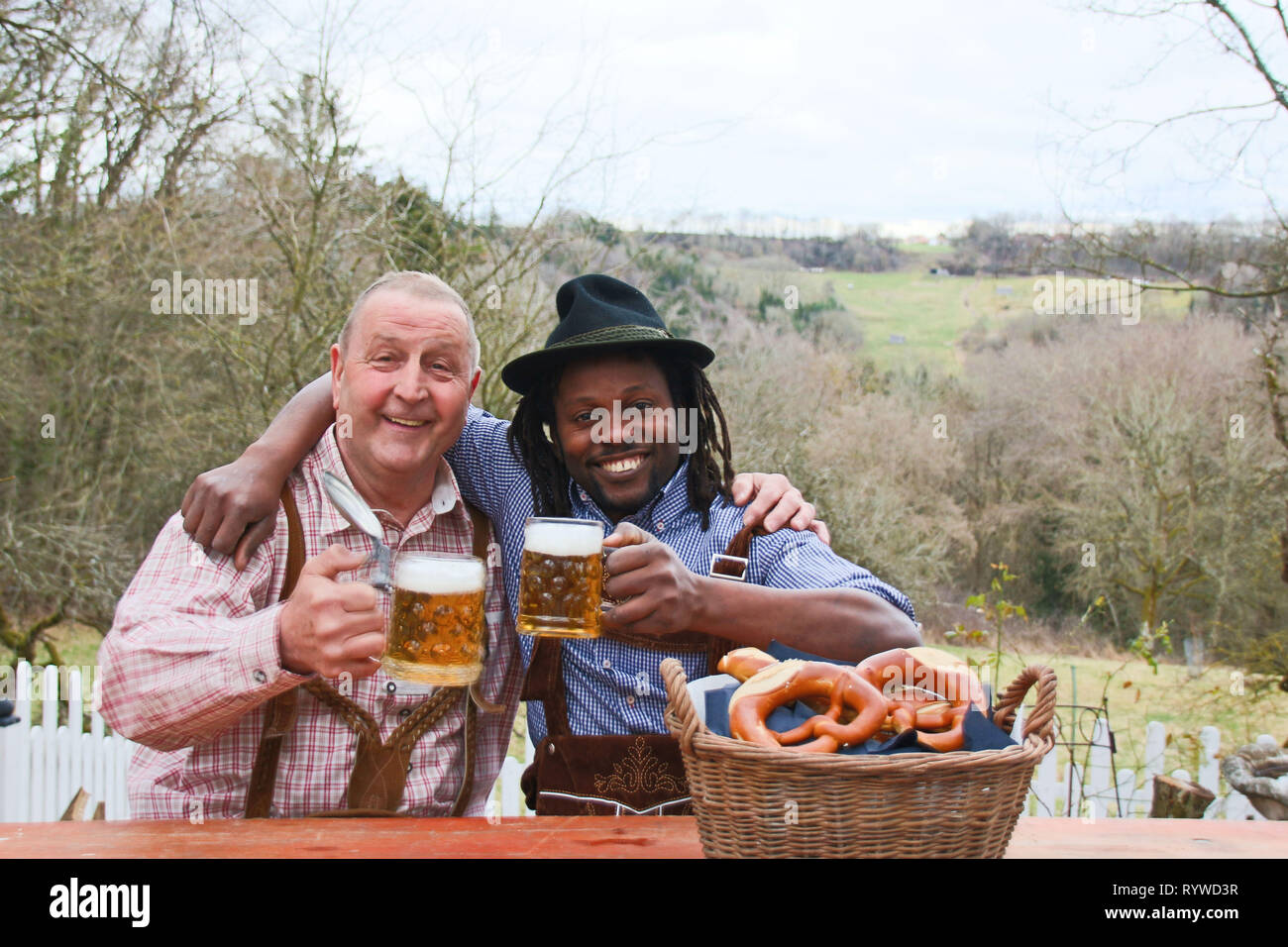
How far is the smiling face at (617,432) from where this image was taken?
265 cm

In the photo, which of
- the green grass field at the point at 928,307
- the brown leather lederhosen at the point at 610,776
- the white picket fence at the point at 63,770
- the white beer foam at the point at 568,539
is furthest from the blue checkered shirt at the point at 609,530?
the green grass field at the point at 928,307

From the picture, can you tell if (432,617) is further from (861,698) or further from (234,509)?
(861,698)

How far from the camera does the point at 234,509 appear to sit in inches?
91.3

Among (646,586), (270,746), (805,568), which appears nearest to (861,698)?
(646,586)

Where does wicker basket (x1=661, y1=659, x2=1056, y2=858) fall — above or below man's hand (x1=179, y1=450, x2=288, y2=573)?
below

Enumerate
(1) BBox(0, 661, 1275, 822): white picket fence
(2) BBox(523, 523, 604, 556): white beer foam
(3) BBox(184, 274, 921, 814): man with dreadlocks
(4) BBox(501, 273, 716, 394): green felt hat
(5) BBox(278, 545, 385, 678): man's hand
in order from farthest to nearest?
1. (1) BBox(0, 661, 1275, 822): white picket fence
2. (4) BBox(501, 273, 716, 394): green felt hat
3. (3) BBox(184, 274, 921, 814): man with dreadlocks
4. (2) BBox(523, 523, 604, 556): white beer foam
5. (5) BBox(278, 545, 385, 678): man's hand

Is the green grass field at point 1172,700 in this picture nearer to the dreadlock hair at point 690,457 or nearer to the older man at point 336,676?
the dreadlock hair at point 690,457

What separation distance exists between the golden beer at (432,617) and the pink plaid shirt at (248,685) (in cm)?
24

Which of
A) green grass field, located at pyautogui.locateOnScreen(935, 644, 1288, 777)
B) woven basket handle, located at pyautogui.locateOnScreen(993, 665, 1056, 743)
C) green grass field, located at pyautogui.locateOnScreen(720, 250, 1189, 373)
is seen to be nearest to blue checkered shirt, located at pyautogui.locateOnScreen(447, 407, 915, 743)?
woven basket handle, located at pyautogui.locateOnScreen(993, 665, 1056, 743)

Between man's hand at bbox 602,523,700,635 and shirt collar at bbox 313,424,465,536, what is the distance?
2.24 feet

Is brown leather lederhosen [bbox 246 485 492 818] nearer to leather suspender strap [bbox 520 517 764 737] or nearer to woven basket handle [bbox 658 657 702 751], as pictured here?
leather suspender strap [bbox 520 517 764 737]

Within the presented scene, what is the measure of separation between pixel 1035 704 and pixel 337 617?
1181 mm

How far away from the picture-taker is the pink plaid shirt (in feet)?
6.73
